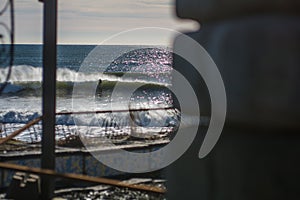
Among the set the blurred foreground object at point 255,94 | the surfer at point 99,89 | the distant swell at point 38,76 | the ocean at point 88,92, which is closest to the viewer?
the blurred foreground object at point 255,94

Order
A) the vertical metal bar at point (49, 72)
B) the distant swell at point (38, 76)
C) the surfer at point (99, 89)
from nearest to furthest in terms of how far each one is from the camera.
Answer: the vertical metal bar at point (49, 72)
the surfer at point (99, 89)
the distant swell at point (38, 76)

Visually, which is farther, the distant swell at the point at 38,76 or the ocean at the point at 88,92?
the distant swell at the point at 38,76

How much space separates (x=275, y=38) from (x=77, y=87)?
35824mm

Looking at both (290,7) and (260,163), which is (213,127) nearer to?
(260,163)

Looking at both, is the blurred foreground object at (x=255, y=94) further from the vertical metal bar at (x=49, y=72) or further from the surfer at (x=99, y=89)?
the surfer at (x=99, y=89)

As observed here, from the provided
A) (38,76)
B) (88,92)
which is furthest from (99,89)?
(38,76)

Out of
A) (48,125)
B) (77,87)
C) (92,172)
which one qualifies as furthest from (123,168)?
(77,87)

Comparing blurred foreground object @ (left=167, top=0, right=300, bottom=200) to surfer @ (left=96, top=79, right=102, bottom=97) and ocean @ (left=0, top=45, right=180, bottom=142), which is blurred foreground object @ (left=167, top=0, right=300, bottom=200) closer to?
ocean @ (left=0, top=45, right=180, bottom=142)

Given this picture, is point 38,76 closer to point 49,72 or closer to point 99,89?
point 99,89

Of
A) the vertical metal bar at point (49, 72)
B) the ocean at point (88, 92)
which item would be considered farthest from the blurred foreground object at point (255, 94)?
the ocean at point (88, 92)

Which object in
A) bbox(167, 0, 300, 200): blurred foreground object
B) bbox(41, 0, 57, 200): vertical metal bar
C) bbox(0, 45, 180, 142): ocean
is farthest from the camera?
bbox(0, 45, 180, 142): ocean

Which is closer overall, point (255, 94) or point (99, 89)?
point (255, 94)

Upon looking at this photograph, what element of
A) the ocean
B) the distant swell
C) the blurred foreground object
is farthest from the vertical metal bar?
the distant swell

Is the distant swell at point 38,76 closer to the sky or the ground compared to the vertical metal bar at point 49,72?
closer to the sky
